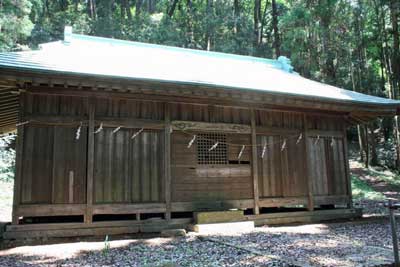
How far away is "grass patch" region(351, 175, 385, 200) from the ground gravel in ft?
30.3

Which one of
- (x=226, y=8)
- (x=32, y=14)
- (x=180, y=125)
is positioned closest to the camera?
(x=180, y=125)

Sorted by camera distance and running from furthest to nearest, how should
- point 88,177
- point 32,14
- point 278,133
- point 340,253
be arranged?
point 32,14, point 278,133, point 88,177, point 340,253

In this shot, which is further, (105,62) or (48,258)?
(105,62)

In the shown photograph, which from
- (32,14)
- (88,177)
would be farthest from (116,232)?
(32,14)

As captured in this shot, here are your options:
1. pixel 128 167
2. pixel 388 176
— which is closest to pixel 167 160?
pixel 128 167

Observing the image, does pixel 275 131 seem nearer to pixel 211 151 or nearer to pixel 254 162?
pixel 254 162

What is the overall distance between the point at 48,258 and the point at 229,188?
4.65 metres

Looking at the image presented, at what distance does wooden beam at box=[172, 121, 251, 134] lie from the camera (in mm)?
8516

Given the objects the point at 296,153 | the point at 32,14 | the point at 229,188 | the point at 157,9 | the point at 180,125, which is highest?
the point at 157,9

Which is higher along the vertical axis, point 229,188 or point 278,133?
point 278,133

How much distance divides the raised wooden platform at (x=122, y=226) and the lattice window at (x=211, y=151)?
1518 millimetres

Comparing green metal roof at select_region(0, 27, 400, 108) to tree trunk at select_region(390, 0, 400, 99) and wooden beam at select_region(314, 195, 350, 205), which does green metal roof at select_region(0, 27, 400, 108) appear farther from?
tree trunk at select_region(390, 0, 400, 99)

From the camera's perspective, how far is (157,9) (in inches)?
1264

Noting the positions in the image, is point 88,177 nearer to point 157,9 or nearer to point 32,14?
point 32,14
